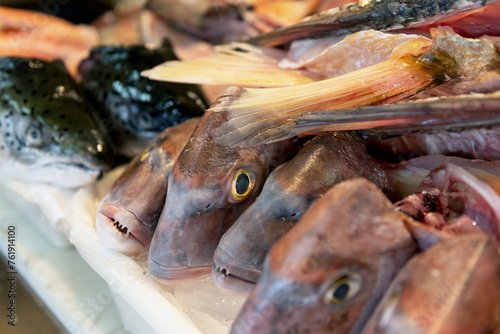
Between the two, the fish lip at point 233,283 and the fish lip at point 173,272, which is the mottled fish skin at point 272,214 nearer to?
the fish lip at point 233,283

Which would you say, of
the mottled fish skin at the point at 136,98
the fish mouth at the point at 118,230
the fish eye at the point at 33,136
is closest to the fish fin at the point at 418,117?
the fish mouth at the point at 118,230

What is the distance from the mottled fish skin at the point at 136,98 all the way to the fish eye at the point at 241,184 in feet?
2.39

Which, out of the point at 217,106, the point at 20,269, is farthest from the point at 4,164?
the point at 217,106

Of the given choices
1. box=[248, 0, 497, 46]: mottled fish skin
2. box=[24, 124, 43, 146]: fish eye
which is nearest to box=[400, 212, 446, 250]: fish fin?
box=[248, 0, 497, 46]: mottled fish skin

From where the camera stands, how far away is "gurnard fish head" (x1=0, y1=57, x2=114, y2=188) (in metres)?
1.62

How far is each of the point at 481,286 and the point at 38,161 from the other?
160 centimetres

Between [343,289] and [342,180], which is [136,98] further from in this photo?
[343,289]

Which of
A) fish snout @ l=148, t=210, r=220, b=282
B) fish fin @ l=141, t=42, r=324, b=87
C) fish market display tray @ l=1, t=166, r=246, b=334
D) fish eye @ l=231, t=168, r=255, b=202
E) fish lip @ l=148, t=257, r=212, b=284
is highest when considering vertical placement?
fish fin @ l=141, t=42, r=324, b=87

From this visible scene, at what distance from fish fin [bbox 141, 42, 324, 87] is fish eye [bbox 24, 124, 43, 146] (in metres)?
0.53

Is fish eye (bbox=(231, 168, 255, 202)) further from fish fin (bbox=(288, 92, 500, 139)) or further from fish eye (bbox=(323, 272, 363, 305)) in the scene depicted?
fish eye (bbox=(323, 272, 363, 305))

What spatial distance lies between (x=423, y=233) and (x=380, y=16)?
0.75 metres

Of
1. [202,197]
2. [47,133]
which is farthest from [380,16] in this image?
[47,133]

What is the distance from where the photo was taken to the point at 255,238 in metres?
0.92

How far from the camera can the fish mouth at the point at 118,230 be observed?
1197mm
